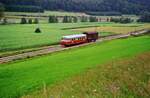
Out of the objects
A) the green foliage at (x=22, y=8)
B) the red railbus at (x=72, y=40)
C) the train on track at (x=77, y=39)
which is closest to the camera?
the red railbus at (x=72, y=40)

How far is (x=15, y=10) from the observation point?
504ft

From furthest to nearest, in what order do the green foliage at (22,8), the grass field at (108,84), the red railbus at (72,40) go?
the green foliage at (22,8) < the red railbus at (72,40) < the grass field at (108,84)

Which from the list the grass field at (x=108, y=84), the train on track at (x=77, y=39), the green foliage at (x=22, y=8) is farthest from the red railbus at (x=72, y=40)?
the green foliage at (x=22, y=8)

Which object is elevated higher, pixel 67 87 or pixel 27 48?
pixel 67 87

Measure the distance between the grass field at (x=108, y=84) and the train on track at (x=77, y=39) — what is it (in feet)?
97.7

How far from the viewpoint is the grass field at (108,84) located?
2208cm

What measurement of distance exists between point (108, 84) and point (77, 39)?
41931 millimetres

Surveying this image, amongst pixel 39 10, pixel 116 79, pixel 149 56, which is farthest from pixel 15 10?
pixel 116 79

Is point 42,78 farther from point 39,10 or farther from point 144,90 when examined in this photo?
point 39,10

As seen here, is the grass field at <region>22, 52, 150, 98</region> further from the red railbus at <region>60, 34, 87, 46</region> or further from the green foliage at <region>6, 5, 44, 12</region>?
the green foliage at <region>6, 5, 44, 12</region>

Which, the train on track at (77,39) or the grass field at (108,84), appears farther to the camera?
the train on track at (77,39)

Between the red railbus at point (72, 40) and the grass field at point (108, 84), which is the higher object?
the grass field at point (108, 84)

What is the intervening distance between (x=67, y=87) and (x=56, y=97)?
2.57m

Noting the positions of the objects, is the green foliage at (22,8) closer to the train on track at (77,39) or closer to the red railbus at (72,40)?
the train on track at (77,39)
